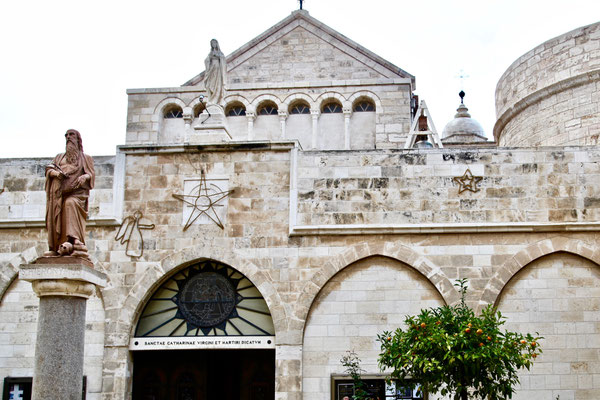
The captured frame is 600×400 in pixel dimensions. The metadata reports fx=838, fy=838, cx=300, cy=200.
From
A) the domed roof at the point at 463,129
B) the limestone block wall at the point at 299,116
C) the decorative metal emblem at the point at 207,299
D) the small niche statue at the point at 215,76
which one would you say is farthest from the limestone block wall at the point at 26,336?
the domed roof at the point at 463,129

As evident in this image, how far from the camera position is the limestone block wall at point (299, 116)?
24797 mm

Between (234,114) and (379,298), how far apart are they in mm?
10909

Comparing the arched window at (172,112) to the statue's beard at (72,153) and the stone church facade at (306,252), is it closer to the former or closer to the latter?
the stone church facade at (306,252)

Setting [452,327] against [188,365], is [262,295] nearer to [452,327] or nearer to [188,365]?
[188,365]

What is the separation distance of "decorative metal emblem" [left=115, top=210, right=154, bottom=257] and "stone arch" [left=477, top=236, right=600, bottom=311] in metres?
7.00

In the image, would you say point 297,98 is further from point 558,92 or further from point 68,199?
point 68,199

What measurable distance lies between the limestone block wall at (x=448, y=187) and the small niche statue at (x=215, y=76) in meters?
2.77

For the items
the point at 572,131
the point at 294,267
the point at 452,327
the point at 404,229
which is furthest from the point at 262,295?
the point at 572,131

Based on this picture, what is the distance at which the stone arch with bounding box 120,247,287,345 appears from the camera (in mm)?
16969

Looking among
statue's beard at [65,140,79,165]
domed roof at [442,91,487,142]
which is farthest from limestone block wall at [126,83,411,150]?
domed roof at [442,91,487,142]

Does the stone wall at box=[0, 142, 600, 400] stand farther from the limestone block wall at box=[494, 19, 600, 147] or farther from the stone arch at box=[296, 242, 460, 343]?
the limestone block wall at box=[494, 19, 600, 147]

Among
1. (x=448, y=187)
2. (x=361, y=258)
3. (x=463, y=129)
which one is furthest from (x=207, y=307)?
(x=463, y=129)

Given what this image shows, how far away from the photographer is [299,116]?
25672 millimetres

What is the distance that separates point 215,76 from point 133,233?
3.94m
